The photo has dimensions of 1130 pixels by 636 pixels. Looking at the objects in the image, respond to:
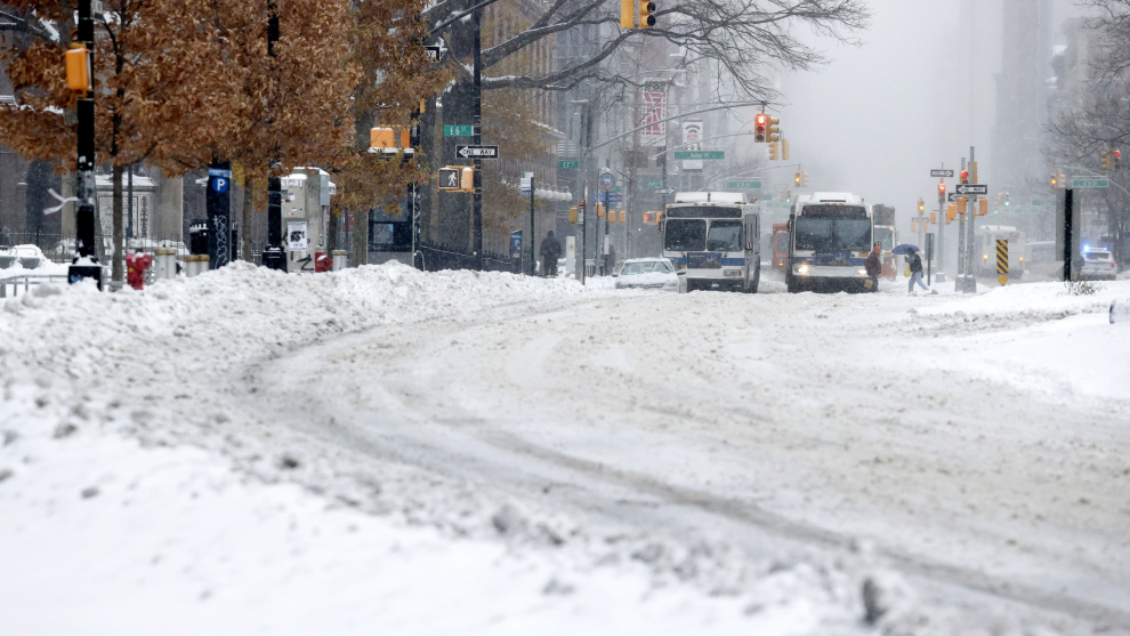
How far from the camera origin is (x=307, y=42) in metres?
26.0

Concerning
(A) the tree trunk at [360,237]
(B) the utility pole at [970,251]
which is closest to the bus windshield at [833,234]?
(B) the utility pole at [970,251]

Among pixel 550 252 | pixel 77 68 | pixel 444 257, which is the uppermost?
pixel 77 68

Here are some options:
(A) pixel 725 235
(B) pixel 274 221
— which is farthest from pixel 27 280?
(A) pixel 725 235

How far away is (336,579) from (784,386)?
7413mm

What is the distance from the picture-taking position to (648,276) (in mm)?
40750

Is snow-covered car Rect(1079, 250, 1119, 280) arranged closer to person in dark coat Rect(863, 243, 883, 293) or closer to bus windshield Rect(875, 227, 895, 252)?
bus windshield Rect(875, 227, 895, 252)

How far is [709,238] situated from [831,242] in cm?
394

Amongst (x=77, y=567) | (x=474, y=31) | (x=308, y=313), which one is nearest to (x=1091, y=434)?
(x=77, y=567)

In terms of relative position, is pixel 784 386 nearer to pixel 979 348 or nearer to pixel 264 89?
pixel 979 348

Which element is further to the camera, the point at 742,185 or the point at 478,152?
the point at 742,185

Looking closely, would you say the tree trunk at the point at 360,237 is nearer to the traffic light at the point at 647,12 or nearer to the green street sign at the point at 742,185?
the traffic light at the point at 647,12

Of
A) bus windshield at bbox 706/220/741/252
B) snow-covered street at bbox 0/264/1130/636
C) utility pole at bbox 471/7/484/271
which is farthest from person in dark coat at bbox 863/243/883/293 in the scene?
snow-covered street at bbox 0/264/1130/636

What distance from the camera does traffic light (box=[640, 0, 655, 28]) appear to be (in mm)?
23472

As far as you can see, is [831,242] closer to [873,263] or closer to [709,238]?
[873,263]
